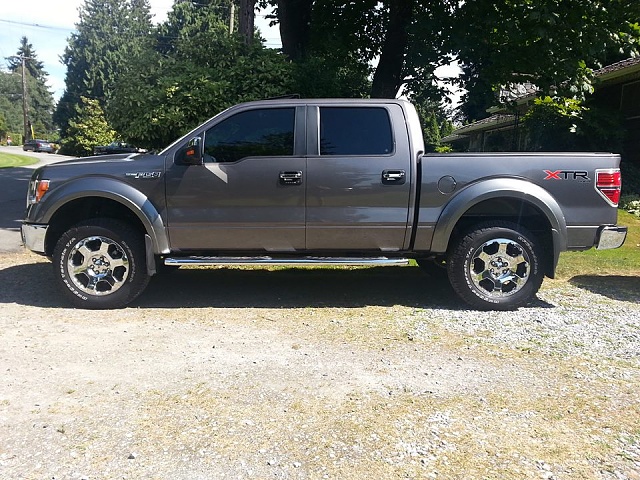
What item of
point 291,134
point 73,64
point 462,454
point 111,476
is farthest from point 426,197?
point 73,64

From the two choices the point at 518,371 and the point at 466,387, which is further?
the point at 518,371

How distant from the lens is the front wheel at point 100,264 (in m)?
5.34

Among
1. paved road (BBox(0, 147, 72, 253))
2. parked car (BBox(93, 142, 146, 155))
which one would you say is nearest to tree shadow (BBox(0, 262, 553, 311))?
paved road (BBox(0, 147, 72, 253))

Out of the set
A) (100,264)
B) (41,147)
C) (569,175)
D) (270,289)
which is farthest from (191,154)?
(41,147)

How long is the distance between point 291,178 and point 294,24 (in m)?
8.74

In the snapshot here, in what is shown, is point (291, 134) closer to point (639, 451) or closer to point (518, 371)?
point (518, 371)

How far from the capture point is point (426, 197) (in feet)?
17.5

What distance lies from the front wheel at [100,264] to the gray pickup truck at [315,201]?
0.04 feet

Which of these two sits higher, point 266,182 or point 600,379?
point 266,182

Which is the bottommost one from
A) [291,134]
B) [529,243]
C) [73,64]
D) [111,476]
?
[111,476]

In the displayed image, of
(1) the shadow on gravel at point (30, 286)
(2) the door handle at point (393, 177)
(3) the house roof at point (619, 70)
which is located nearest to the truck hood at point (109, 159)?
(1) the shadow on gravel at point (30, 286)

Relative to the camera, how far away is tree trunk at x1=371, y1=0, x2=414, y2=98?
11320 mm

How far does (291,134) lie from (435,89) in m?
7.57

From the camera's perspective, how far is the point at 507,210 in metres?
5.60
